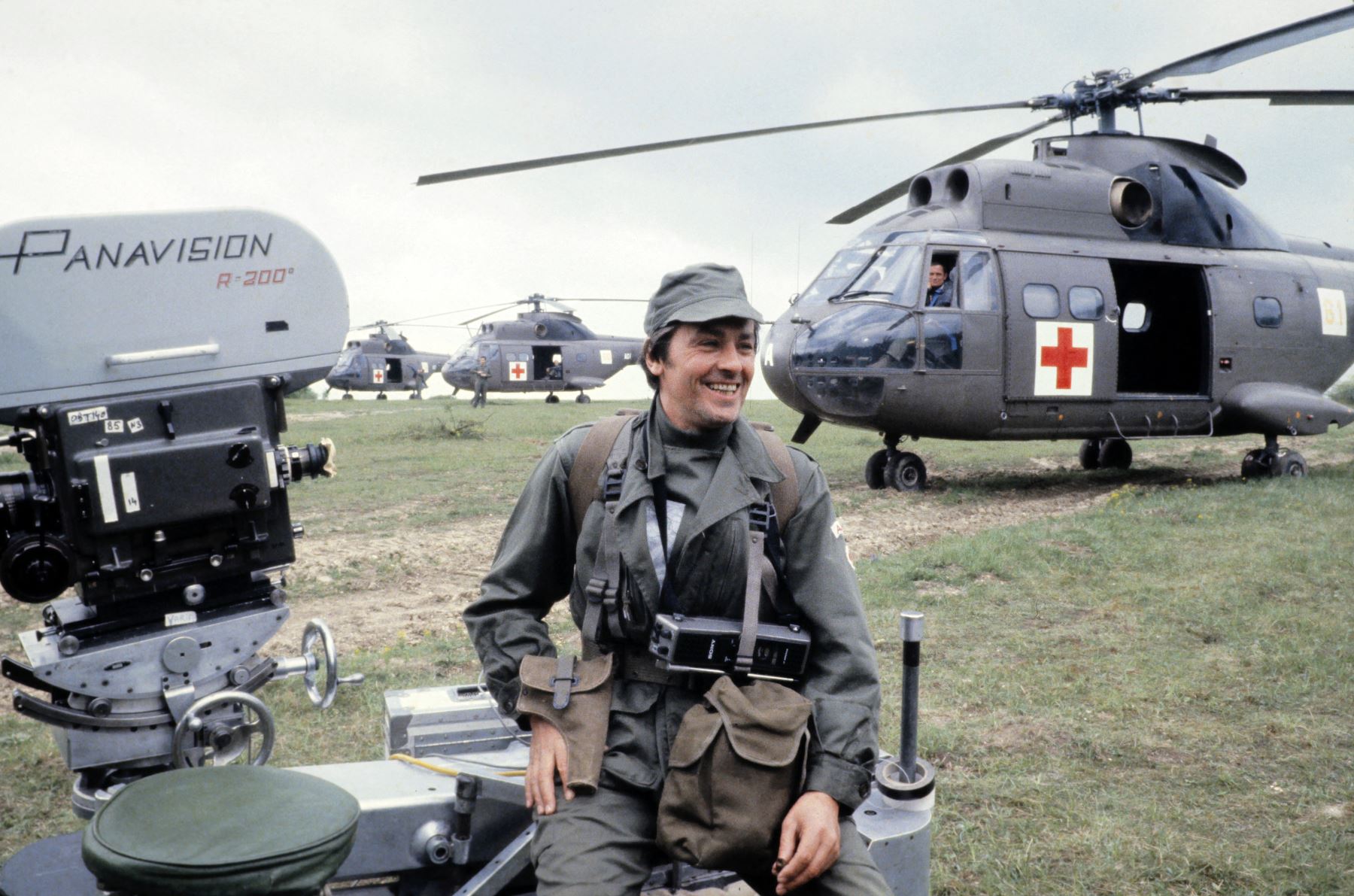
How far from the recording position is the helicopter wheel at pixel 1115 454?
43.7 feet

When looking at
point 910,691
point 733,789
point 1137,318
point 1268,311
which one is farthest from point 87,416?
point 1137,318

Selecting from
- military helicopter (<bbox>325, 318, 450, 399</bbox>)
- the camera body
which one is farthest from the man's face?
military helicopter (<bbox>325, 318, 450, 399</bbox>)

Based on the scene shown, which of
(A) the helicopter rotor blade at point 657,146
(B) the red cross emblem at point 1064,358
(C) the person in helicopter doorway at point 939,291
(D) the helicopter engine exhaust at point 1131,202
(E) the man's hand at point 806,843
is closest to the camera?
(E) the man's hand at point 806,843

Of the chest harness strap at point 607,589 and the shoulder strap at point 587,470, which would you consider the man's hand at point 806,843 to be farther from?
the shoulder strap at point 587,470

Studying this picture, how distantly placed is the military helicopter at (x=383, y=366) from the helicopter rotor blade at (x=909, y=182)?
88.8 ft

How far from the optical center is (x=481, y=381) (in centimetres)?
2828

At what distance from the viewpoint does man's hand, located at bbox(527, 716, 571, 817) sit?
2.32 meters

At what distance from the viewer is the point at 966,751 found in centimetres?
420

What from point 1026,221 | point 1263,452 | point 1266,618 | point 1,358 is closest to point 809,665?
point 1,358

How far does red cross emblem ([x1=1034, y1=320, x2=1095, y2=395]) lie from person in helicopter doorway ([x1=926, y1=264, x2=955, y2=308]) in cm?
105

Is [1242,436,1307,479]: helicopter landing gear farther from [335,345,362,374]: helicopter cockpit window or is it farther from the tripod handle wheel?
[335,345,362,374]: helicopter cockpit window

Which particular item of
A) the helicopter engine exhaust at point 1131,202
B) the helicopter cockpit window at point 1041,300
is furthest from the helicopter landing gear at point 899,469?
the helicopter engine exhaust at point 1131,202

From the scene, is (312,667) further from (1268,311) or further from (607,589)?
(1268,311)

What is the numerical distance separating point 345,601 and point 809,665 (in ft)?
16.4
